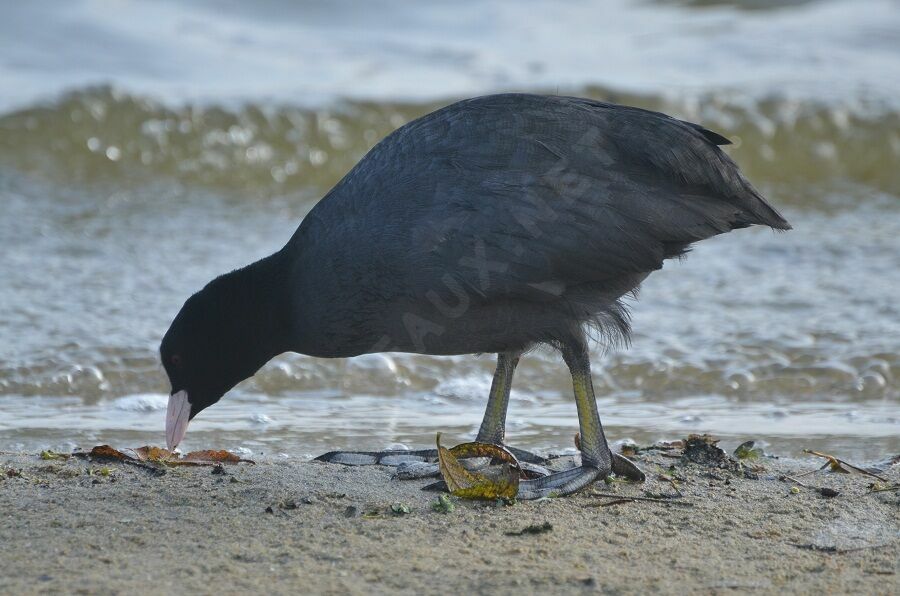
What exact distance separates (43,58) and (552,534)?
11.6m

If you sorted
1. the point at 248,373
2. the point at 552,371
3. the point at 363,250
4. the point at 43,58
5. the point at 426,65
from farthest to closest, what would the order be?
the point at 426,65 → the point at 43,58 → the point at 552,371 → the point at 248,373 → the point at 363,250

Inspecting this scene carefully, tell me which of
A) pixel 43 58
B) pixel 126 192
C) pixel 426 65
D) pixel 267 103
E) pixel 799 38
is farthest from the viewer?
pixel 799 38

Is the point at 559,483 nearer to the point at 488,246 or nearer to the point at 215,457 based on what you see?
the point at 488,246

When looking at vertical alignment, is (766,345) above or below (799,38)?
below

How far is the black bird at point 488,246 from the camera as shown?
439 centimetres

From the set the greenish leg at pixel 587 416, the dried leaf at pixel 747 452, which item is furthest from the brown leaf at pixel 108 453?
the dried leaf at pixel 747 452

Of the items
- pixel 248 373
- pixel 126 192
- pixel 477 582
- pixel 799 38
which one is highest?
pixel 799 38

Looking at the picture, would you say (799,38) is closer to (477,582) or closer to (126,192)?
(126,192)

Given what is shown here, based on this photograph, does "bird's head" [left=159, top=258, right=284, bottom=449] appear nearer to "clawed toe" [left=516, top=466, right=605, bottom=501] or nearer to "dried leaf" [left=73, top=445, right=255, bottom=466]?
"dried leaf" [left=73, top=445, right=255, bottom=466]

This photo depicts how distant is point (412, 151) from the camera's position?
457 cm

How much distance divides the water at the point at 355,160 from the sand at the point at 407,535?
1007 mm

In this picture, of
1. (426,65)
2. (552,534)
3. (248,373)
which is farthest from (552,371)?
(426,65)

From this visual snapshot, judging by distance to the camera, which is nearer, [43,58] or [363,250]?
[363,250]

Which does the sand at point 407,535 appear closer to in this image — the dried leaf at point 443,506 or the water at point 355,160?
the dried leaf at point 443,506
